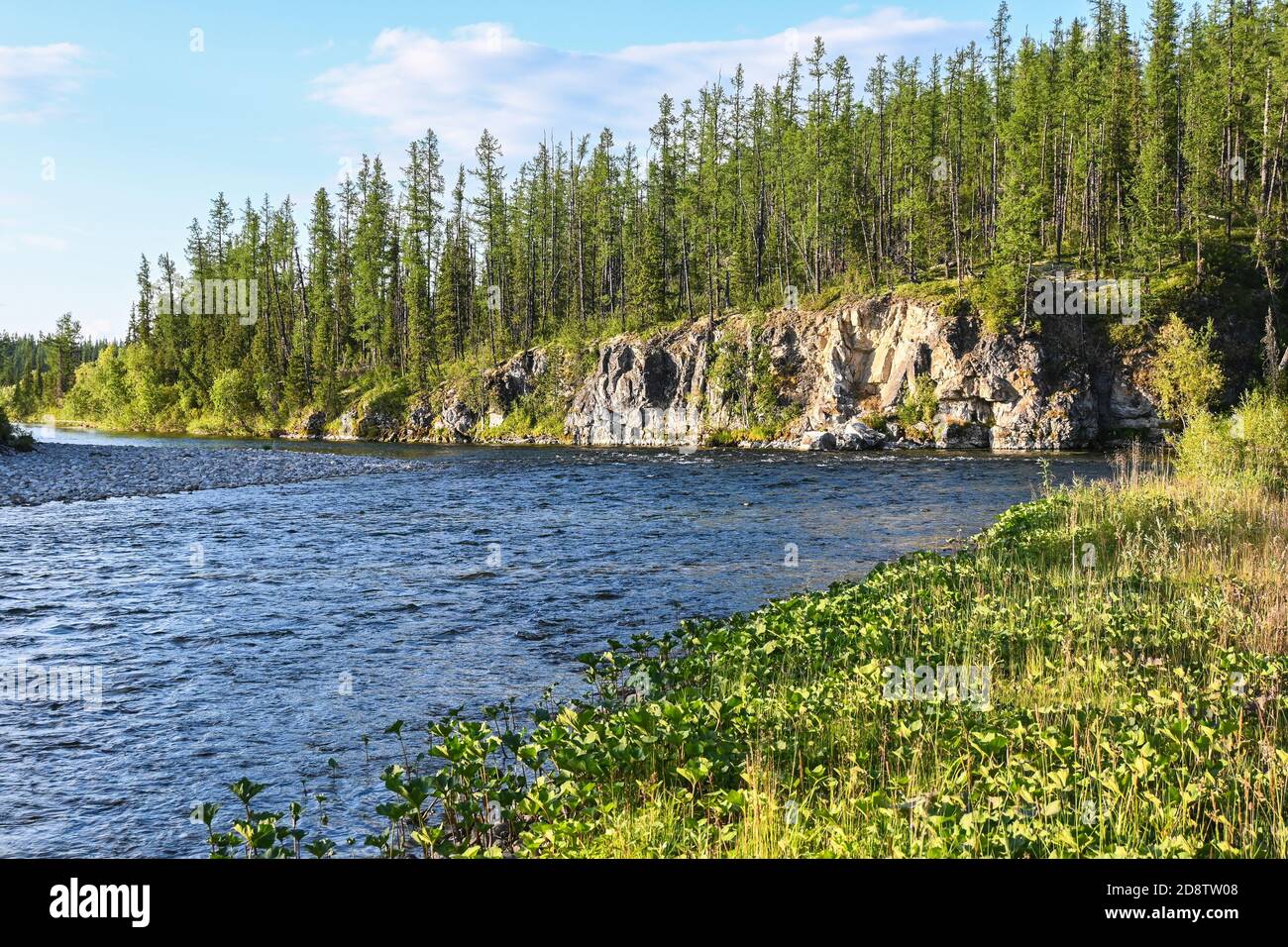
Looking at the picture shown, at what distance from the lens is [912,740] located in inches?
313

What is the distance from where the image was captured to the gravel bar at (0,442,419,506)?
3678 cm

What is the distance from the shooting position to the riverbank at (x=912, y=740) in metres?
5.98

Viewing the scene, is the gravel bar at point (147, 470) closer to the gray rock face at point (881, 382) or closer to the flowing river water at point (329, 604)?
the flowing river water at point (329, 604)

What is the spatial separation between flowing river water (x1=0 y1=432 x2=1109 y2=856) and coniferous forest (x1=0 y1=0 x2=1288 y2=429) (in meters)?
46.3

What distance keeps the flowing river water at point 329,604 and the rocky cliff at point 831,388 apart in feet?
83.8

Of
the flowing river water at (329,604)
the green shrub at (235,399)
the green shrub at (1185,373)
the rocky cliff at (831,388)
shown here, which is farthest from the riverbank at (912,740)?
the green shrub at (235,399)

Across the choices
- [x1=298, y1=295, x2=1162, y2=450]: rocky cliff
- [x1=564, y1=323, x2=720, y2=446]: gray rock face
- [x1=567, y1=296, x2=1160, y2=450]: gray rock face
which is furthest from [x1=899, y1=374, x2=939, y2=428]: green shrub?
[x1=564, y1=323, x2=720, y2=446]: gray rock face

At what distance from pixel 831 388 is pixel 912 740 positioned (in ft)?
211

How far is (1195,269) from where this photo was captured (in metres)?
65.9

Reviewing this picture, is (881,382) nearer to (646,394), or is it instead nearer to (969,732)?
(646,394)

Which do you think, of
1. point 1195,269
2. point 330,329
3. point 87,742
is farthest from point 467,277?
point 87,742

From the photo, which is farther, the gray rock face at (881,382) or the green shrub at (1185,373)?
the gray rock face at (881,382)
